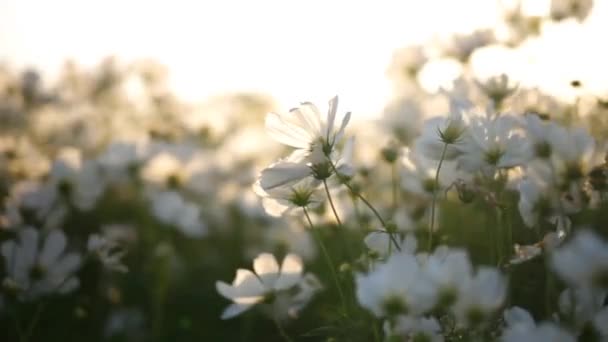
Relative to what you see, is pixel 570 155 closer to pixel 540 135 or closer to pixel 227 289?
pixel 540 135

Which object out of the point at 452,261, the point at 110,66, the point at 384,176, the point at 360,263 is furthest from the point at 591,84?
the point at 110,66

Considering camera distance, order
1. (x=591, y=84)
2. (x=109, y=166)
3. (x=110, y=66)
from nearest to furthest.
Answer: (x=591, y=84) → (x=109, y=166) → (x=110, y=66)

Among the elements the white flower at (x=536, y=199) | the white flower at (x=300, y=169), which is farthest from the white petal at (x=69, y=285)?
the white flower at (x=536, y=199)

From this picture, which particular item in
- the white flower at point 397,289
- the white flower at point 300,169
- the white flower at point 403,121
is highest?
the white flower at point 300,169

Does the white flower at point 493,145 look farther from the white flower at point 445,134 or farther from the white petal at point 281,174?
the white petal at point 281,174

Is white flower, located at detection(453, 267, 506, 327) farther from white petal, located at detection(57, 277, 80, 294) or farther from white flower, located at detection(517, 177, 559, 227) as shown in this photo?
white petal, located at detection(57, 277, 80, 294)

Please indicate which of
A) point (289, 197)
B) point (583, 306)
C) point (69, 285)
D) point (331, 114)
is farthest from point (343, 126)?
point (69, 285)

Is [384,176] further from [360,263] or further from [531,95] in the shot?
[360,263]
